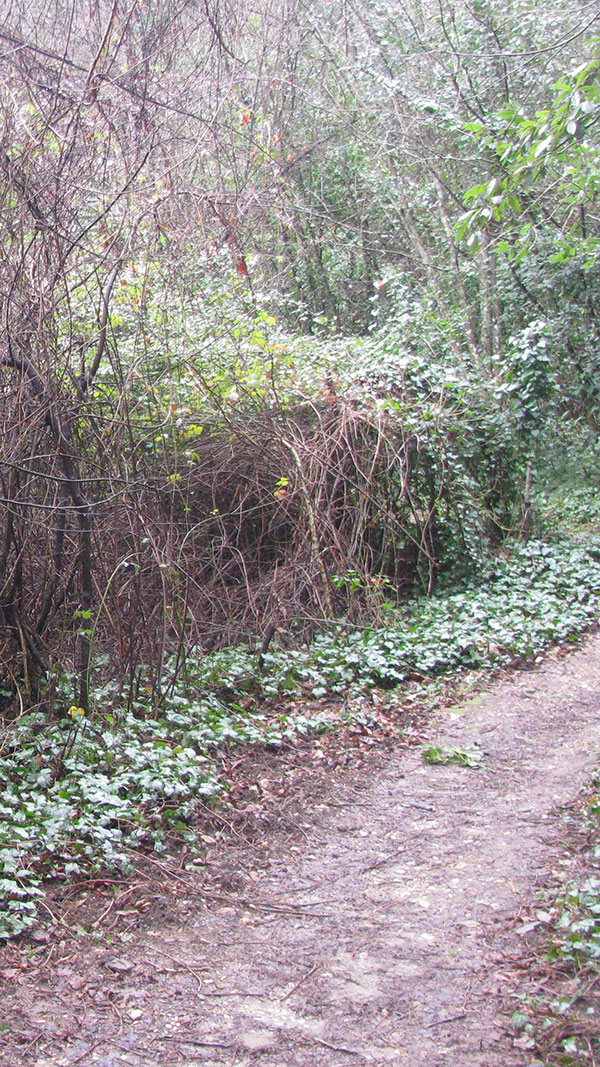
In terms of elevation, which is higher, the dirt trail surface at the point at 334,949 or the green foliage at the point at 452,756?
the dirt trail surface at the point at 334,949

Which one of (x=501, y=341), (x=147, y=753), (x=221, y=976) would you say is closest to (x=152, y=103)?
(x=147, y=753)

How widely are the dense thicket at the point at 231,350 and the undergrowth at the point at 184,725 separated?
0.38m

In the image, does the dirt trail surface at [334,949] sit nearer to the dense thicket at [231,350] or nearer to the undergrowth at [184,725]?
the undergrowth at [184,725]

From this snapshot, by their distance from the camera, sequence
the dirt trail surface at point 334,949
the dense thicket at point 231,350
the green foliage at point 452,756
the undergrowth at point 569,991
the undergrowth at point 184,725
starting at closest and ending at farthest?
the undergrowth at point 569,991 → the dirt trail surface at point 334,949 → the undergrowth at point 184,725 → the dense thicket at point 231,350 → the green foliage at point 452,756

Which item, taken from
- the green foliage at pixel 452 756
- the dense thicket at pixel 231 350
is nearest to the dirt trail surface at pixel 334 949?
the green foliage at pixel 452 756

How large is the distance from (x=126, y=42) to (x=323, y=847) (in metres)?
5.19

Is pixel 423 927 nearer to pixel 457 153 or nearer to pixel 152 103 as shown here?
pixel 152 103

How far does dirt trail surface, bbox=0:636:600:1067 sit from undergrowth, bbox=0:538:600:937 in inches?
15.8

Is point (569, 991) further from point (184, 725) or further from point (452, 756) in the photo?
point (184, 725)

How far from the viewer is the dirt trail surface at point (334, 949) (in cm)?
311

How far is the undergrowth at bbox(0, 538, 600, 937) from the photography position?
431 cm

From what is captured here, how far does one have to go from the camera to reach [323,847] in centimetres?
Result: 490

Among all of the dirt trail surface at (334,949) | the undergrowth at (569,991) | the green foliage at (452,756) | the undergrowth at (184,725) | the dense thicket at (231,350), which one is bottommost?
the green foliage at (452,756)

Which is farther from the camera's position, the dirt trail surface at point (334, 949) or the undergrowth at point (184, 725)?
the undergrowth at point (184, 725)
